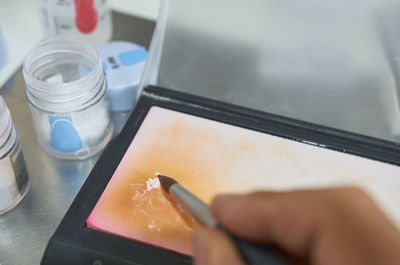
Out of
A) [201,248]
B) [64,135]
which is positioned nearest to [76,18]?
[64,135]

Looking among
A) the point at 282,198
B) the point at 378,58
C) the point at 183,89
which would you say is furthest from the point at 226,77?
the point at 282,198

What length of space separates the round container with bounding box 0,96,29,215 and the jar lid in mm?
142

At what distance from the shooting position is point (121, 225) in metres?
0.44

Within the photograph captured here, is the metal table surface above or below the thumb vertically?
below

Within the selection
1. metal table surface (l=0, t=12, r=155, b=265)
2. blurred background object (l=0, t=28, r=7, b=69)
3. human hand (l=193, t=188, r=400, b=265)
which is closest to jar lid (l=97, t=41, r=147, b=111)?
metal table surface (l=0, t=12, r=155, b=265)

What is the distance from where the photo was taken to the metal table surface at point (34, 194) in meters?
0.51

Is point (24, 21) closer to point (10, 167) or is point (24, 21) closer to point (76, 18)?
point (76, 18)

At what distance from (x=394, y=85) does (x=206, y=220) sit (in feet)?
0.93

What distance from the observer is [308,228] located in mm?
291

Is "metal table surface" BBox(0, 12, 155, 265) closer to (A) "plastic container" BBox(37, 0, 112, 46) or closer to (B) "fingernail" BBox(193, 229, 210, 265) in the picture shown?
(A) "plastic container" BBox(37, 0, 112, 46)

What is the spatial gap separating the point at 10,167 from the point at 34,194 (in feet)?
0.23

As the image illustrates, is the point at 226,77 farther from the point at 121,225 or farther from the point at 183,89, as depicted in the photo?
the point at 121,225

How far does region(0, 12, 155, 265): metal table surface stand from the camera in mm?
507

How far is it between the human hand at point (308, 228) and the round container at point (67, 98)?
25cm
